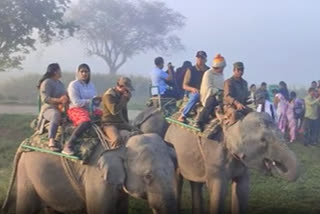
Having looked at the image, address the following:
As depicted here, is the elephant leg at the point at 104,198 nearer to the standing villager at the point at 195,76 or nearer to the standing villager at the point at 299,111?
the standing villager at the point at 195,76

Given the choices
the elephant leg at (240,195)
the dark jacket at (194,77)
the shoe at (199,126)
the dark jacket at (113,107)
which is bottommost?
the elephant leg at (240,195)

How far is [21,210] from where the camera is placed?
27.3ft

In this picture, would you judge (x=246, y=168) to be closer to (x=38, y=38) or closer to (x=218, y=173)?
(x=218, y=173)

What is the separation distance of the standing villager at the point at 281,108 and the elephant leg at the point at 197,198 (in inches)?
302

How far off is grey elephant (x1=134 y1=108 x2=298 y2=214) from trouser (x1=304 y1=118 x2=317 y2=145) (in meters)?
7.66

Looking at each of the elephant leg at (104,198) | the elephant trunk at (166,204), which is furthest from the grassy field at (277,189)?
the elephant trunk at (166,204)

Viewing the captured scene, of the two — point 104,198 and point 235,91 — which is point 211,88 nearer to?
point 235,91

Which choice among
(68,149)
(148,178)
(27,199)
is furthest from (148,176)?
(27,199)

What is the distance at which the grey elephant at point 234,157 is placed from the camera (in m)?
7.85

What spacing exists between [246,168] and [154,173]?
2.40 metres

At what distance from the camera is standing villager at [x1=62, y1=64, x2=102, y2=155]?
7816mm

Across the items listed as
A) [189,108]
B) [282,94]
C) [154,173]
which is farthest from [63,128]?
[282,94]

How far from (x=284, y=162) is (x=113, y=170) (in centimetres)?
212

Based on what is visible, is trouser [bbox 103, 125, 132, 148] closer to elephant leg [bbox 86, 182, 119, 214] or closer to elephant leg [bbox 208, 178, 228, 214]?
elephant leg [bbox 86, 182, 119, 214]
